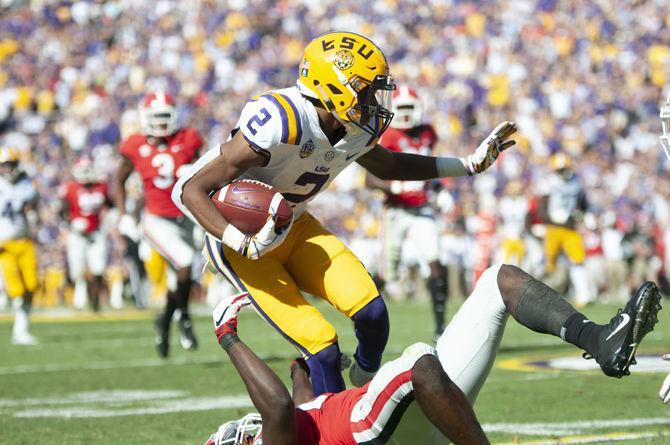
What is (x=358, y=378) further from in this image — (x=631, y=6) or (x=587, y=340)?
(x=631, y=6)

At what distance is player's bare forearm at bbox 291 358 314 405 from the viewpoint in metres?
4.64

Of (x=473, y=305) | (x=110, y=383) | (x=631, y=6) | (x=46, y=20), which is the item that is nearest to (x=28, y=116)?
(x=46, y=20)

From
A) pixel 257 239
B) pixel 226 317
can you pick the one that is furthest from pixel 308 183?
pixel 226 317

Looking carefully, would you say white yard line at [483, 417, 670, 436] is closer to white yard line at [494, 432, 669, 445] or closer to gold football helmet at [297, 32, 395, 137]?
white yard line at [494, 432, 669, 445]

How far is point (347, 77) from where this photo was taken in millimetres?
4785

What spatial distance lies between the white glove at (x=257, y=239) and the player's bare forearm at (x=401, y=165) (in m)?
0.94

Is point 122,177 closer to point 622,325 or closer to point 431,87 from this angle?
point 622,325

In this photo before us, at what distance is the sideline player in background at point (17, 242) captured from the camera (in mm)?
11555

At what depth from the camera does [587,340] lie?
12.2 ft

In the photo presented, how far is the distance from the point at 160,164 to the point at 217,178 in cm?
511

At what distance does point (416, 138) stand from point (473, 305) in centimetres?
632

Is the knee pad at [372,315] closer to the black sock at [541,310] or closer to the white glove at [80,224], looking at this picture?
the black sock at [541,310]

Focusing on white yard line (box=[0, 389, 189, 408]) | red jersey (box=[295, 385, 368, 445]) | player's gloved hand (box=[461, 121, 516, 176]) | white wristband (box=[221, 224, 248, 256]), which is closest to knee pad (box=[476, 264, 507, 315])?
red jersey (box=[295, 385, 368, 445])

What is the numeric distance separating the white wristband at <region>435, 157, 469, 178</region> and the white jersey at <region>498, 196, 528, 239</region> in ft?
41.1
